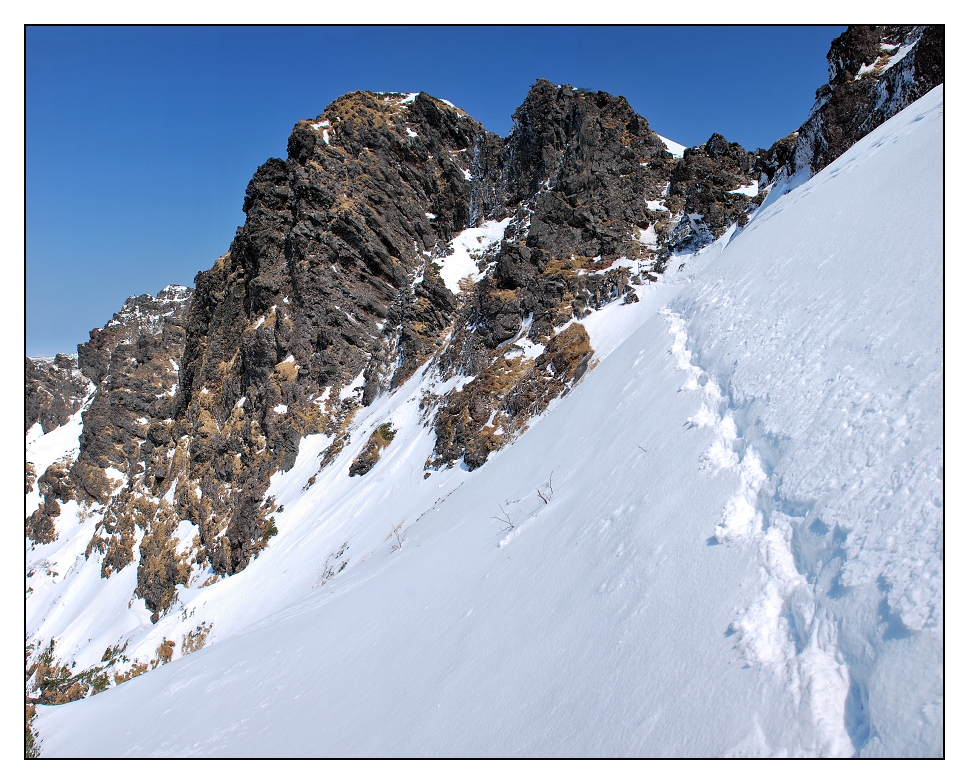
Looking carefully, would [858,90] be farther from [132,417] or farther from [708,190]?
[132,417]

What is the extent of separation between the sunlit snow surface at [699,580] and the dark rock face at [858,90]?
284 inches

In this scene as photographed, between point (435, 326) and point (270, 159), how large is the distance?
18812mm

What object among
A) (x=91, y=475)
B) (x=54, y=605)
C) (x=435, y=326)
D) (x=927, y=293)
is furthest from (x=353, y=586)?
(x=91, y=475)

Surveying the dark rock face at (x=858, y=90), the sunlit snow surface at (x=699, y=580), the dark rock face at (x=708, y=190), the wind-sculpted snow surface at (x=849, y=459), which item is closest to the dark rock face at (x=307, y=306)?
the dark rock face at (x=708, y=190)

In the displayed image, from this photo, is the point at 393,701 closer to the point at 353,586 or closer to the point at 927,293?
the point at 353,586

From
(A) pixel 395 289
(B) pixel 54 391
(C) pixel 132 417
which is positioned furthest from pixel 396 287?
(B) pixel 54 391

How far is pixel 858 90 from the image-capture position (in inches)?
560

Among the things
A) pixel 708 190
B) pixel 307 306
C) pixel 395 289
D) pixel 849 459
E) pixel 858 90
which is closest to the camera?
pixel 849 459

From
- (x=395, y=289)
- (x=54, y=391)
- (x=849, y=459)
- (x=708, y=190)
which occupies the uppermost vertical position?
(x=54, y=391)

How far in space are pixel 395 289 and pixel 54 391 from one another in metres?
59.5

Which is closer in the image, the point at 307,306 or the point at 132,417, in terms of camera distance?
the point at 307,306

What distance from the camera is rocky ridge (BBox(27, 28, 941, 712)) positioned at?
1560cm

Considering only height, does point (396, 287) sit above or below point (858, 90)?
above

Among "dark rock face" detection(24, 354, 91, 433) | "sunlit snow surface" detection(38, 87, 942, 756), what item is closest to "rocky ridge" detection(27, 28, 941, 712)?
"sunlit snow surface" detection(38, 87, 942, 756)
